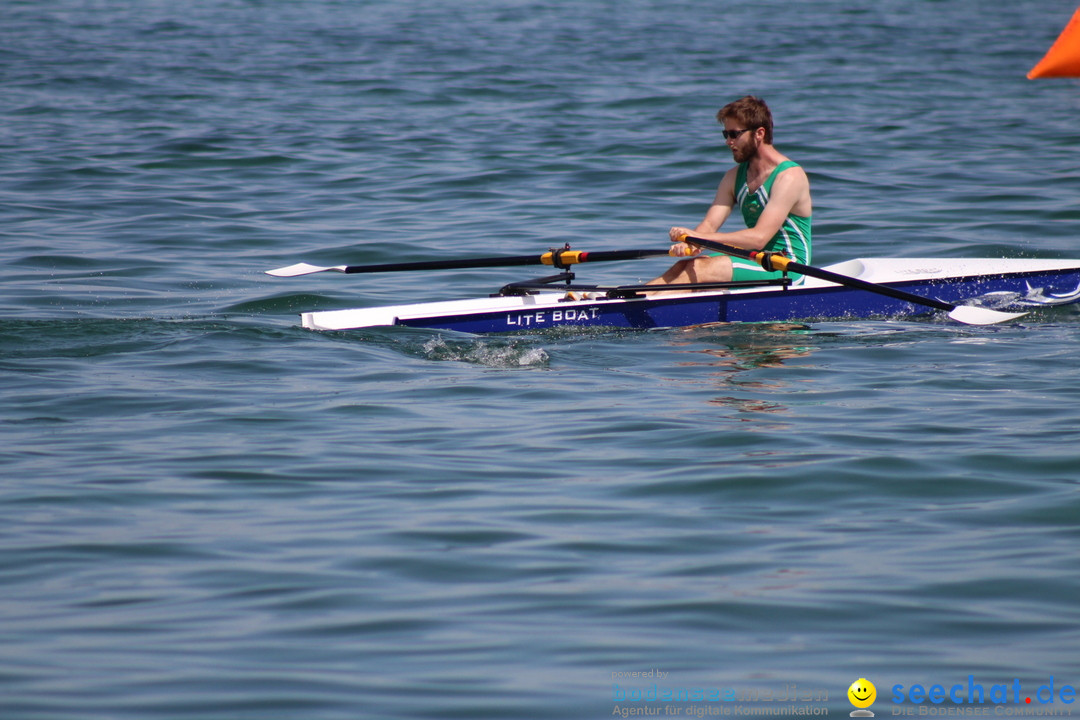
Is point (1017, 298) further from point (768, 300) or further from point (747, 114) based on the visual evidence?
point (747, 114)

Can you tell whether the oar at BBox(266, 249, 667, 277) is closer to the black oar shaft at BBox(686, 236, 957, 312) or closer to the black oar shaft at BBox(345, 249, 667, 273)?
the black oar shaft at BBox(345, 249, 667, 273)

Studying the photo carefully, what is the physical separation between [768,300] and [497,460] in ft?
9.74

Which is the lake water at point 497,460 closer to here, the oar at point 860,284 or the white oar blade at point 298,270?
the oar at point 860,284

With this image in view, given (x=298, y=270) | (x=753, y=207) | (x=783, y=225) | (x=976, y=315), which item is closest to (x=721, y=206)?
(x=753, y=207)

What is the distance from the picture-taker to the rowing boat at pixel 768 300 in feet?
23.3

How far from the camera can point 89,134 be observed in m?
14.6

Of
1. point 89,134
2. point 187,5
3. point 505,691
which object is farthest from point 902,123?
point 187,5

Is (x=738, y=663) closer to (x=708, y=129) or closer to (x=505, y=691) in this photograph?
(x=505, y=691)

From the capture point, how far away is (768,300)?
739 centimetres

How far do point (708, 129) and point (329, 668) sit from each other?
501 inches

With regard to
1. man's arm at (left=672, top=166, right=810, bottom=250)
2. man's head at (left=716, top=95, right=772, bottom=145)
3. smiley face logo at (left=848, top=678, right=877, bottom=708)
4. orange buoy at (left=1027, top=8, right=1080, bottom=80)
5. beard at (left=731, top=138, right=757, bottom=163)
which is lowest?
smiley face logo at (left=848, top=678, right=877, bottom=708)

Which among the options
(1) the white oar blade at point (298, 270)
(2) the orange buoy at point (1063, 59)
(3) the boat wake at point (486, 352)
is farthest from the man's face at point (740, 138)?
(2) the orange buoy at point (1063, 59)

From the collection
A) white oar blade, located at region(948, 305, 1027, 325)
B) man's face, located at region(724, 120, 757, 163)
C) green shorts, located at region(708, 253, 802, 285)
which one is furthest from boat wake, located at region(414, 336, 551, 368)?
white oar blade, located at region(948, 305, 1027, 325)

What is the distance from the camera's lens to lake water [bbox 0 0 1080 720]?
326 centimetres
